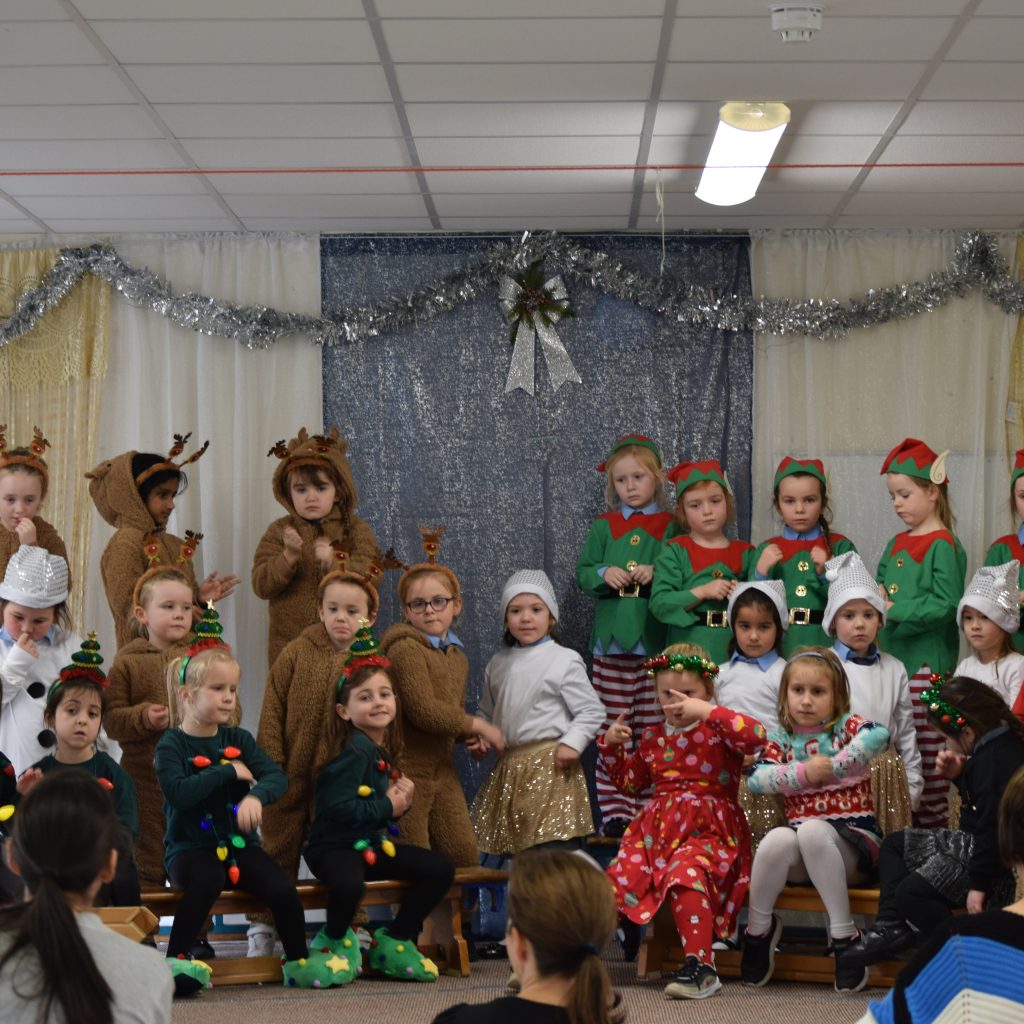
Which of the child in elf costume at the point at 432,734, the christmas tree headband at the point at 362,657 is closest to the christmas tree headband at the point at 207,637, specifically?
the christmas tree headband at the point at 362,657

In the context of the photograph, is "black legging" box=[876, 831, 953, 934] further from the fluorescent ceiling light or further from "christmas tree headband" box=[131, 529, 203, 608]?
"christmas tree headband" box=[131, 529, 203, 608]

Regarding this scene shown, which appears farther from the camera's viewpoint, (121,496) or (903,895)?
(121,496)

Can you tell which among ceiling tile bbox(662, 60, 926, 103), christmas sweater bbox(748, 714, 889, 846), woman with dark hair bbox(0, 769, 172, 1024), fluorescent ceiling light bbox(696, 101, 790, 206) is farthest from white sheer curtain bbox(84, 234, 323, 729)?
woman with dark hair bbox(0, 769, 172, 1024)

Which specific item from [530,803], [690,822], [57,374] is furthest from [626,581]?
[57,374]

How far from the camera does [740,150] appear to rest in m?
5.32

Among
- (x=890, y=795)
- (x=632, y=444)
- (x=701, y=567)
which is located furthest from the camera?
(x=632, y=444)

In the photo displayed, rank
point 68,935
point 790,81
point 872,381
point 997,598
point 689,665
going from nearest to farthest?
1. point 68,935
2. point 689,665
3. point 790,81
4. point 997,598
5. point 872,381

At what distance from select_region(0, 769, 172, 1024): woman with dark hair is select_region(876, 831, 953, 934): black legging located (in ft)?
8.48

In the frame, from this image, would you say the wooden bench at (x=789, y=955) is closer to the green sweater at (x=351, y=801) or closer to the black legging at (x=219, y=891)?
the green sweater at (x=351, y=801)

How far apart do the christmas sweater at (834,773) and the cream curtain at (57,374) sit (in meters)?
3.35

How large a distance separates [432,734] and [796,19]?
2.53 meters

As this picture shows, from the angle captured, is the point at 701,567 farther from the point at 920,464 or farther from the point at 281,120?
the point at 281,120

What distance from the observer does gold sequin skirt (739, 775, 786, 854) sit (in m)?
5.03

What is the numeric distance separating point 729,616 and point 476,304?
6.41 ft
